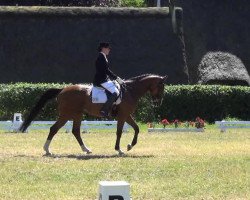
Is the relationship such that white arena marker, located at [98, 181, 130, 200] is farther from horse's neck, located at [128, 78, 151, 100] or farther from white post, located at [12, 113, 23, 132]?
white post, located at [12, 113, 23, 132]

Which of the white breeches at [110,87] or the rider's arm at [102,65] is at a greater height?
the rider's arm at [102,65]

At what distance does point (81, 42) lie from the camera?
38.0 m

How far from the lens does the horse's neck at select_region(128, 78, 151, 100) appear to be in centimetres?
1911

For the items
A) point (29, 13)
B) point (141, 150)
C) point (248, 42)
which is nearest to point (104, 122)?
point (141, 150)

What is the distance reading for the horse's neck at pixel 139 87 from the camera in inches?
752

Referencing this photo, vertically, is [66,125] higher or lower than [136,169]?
lower

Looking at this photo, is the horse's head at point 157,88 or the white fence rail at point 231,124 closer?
the horse's head at point 157,88

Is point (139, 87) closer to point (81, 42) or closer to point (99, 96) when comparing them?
point (99, 96)

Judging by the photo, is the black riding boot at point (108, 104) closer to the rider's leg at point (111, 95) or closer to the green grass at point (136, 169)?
the rider's leg at point (111, 95)

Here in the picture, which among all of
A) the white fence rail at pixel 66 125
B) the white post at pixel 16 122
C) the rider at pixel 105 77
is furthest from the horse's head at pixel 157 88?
the white post at pixel 16 122

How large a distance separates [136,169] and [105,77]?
13.0ft

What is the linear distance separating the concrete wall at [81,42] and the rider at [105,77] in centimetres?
1813

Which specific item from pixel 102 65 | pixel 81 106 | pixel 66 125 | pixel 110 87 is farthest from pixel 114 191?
pixel 66 125

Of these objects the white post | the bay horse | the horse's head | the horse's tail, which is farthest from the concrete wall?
the horse's head
